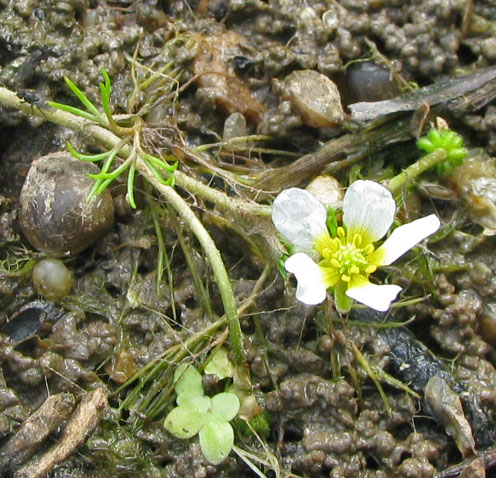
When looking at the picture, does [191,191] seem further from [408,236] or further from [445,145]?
[445,145]

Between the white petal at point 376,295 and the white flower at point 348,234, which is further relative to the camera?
the white flower at point 348,234

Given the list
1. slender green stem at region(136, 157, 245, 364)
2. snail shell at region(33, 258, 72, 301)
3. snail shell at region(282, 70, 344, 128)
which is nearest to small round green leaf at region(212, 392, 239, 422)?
slender green stem at region(136, 157, 245, 364)

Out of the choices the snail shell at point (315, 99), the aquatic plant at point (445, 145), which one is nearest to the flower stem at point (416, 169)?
the aquatic plant at point (445, 145)

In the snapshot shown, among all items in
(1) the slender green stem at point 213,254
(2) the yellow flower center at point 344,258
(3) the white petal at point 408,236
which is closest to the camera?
(3) the white petal at point 408,236

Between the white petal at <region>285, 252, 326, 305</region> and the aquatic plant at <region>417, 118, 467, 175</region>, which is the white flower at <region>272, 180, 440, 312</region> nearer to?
the white petal at <region>285, 252, 326, 305</region>

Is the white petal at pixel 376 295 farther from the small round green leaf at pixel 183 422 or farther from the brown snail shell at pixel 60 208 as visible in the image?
the brown snail shell at pixel 60 208

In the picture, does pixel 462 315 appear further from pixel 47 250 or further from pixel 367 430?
pixel 47 250

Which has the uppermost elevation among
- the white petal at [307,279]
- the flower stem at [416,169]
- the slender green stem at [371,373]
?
the white petal at [307,279]
